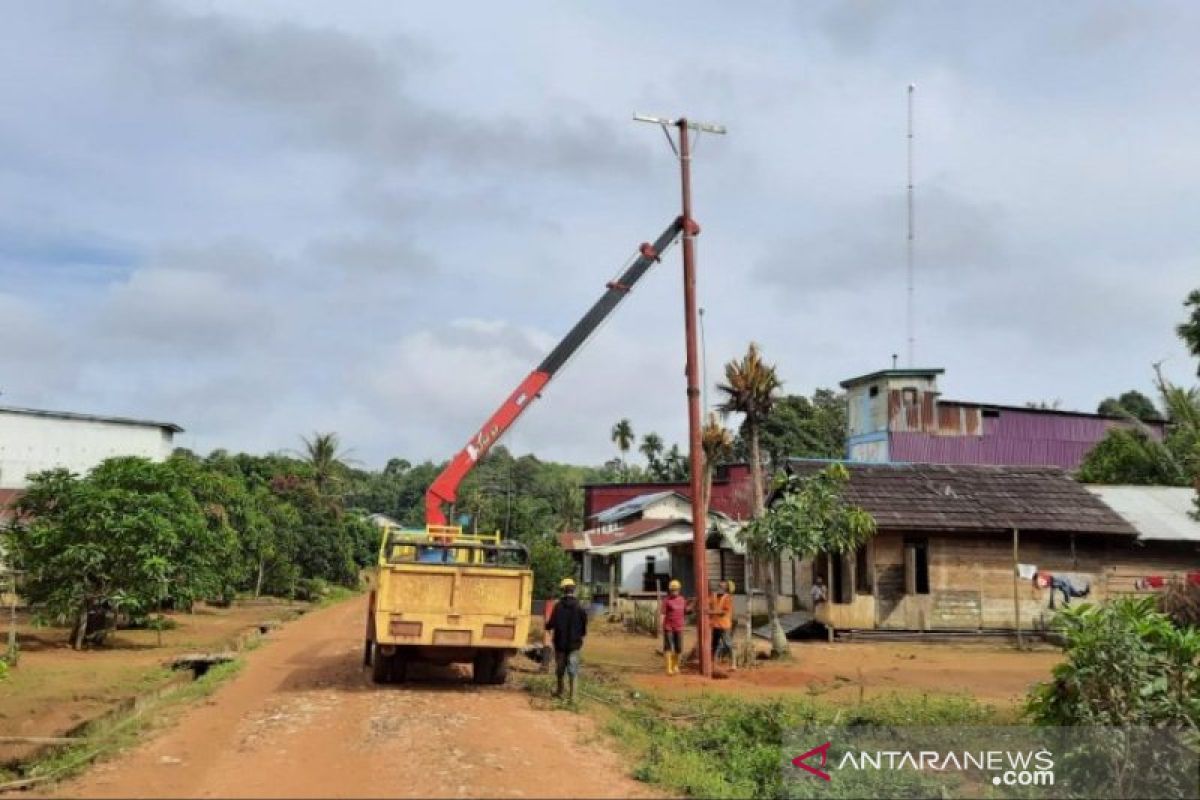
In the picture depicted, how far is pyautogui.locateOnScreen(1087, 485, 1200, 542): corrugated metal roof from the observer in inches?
1073

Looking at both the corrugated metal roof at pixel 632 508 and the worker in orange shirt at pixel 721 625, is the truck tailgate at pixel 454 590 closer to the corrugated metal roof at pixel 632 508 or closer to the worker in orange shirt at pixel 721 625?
the worker in orange shirt at pixel 721 625

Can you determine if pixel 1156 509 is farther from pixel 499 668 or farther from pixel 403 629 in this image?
pixel 403 629

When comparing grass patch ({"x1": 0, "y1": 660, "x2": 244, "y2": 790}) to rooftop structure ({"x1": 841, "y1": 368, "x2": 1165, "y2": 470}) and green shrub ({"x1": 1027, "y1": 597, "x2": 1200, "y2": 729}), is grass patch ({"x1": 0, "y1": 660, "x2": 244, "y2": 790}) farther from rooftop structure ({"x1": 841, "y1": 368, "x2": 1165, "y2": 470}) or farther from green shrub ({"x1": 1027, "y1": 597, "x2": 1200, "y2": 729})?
rooftop structure ({"x1": 841, "y1": 368, "x2": 1165, "y2": 470})

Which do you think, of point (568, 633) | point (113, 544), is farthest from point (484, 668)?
point (113, 544)

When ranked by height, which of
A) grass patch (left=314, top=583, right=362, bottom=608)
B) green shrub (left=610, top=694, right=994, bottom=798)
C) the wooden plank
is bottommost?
the wooden plank

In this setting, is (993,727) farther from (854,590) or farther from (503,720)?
(854,590)

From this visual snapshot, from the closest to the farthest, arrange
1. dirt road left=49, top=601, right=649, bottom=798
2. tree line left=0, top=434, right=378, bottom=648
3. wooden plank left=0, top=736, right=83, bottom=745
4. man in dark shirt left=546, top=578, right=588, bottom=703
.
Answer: dirt road left=49, top=601, right=649, bottom=798, wooden plank left=0, top=736, right=83, bottom=745, man in dark shirt left=546, top=578, right=588, bottom=703, tree line left=0, top=434, right=378, bottom=648

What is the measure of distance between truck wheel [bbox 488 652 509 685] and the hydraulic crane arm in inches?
151

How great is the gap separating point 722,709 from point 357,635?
1362cm

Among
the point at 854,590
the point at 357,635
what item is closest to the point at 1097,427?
the point at 854,590

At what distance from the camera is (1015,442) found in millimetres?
45969

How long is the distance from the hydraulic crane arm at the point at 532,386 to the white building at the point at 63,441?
33.3 meters

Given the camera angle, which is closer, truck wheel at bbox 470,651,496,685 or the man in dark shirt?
the man in dark shirt

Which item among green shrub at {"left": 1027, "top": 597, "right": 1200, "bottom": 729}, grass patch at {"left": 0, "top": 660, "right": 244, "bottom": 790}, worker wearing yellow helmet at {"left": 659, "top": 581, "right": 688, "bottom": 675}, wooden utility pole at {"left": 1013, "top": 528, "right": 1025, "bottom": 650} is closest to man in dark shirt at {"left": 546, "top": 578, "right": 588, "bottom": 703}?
grass patch at {"left": 0, "top": 660, "right": 244, "bottom": 790}
